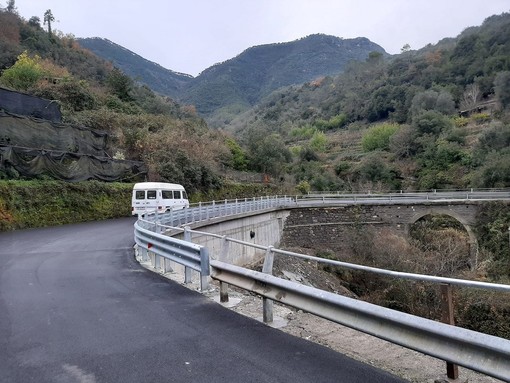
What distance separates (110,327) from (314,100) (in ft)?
500

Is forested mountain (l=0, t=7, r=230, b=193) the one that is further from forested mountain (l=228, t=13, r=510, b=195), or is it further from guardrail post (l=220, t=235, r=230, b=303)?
guardrail post (l=220, t=235, r=230, b=303)

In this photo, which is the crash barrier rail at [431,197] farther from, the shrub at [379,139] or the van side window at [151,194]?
the shrub at [379,139]

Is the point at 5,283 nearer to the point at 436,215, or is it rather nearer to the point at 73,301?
the point at 73,301

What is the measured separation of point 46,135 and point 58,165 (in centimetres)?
447

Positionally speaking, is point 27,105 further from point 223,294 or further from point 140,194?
point 223,294

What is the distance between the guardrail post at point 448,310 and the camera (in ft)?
Answer: 11.4

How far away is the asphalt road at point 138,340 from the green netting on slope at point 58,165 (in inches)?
544

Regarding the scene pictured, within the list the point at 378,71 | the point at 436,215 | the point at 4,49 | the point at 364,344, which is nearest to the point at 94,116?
the point at 4,49

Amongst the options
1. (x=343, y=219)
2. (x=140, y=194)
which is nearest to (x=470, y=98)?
(x=343, y=219)

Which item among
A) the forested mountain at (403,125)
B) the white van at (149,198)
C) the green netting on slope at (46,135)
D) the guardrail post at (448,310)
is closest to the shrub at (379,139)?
the forested mountain at (403,125)

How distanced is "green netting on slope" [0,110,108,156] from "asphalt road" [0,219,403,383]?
17.4 m

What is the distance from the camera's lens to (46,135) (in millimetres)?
25375

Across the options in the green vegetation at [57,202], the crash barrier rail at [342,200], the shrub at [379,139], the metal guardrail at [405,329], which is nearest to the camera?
the metal guardrail at [405,329]

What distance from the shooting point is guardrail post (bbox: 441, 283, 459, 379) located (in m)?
3.47
